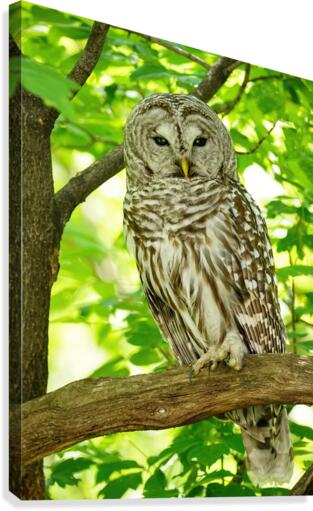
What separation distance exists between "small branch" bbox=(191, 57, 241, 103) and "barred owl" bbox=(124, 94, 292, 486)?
0.53 ft

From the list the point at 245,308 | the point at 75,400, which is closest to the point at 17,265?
the point at 75,400

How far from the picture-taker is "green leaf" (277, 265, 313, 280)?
312 centimetres

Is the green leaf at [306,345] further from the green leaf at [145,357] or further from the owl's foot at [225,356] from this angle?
the green leaf at [145,357]

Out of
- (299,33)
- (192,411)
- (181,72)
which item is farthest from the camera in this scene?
(299,33)

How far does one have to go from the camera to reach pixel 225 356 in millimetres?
2732

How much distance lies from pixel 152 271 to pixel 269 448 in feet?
2.49

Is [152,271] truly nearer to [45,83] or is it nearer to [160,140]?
[160,140]

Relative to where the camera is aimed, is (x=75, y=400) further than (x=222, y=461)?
No

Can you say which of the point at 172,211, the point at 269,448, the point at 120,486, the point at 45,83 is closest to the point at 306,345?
the point at 269,448

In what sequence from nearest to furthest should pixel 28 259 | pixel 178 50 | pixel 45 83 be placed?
pixel 45 83
pixel 28 259
pixel 178 50

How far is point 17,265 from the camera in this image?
245 centimetres

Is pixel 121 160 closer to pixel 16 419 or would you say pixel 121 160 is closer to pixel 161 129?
pixel 161 129

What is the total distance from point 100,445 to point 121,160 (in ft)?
3.18

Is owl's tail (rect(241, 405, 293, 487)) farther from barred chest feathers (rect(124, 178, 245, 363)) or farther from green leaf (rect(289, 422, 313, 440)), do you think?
barred chest feathers (rect(124, 178, 245, 363))
